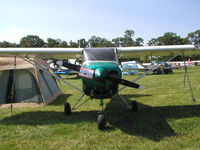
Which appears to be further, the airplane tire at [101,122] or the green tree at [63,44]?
the green tree at [63,44]

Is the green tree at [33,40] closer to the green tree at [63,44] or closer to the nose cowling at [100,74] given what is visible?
the green tree at [63,44]

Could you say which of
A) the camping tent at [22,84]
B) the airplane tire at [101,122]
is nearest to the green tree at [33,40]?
the camping tent at [22,84]

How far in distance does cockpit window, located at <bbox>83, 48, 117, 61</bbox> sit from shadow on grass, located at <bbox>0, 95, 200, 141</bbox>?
169cm

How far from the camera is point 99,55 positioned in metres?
4.88

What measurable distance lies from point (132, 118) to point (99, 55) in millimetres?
1980

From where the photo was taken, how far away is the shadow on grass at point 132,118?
401 cm

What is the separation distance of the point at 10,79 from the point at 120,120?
191 inches

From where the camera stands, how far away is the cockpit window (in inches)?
188

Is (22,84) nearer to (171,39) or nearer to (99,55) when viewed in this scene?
(99,55)

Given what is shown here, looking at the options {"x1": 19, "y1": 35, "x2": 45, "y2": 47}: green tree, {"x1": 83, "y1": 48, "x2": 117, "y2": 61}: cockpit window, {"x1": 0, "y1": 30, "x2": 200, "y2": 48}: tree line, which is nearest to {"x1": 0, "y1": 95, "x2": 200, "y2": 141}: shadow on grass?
{"x1": 83, "y1": 48, "x2": 117, "y2": 61}: cockpit window

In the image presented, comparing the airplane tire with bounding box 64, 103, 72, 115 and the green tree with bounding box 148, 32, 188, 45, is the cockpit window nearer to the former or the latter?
the airplane tire with bounding box 64, 103, 72, 115

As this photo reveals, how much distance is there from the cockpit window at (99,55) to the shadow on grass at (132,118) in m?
1.69

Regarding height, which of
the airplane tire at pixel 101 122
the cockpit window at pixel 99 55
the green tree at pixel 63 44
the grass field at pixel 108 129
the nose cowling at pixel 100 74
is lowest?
the grass field at pixel 108 129

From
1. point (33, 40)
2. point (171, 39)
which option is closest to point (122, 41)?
point (171, 39)
